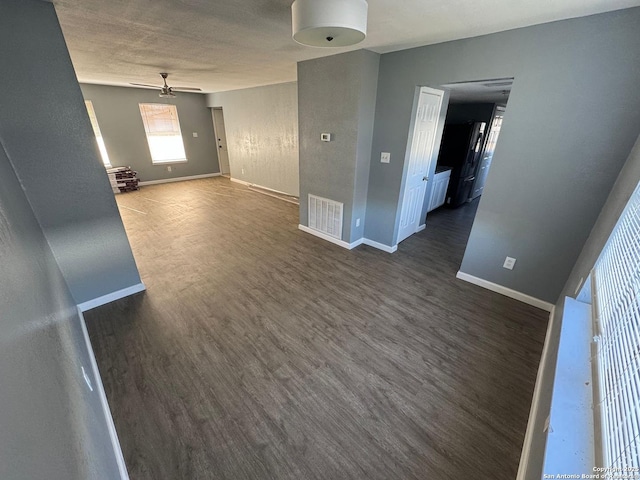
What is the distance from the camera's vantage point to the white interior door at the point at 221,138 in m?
7.59

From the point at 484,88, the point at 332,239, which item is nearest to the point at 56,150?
the point at 332,239

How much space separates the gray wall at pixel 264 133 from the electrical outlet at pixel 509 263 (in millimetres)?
4037

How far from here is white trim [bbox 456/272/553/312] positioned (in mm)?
2572

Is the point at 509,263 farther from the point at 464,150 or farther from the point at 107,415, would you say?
the point at 107,415

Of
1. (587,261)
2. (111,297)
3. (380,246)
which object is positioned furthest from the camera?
(380,246)

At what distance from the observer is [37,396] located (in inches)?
26.6


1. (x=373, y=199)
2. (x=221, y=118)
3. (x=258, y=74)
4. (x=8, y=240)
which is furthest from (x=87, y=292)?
(x=221, y=118)

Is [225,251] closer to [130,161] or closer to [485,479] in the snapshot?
[485,479]

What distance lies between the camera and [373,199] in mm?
3564

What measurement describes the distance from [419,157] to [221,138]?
21.2ft

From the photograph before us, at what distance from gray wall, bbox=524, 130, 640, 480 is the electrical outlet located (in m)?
0.43

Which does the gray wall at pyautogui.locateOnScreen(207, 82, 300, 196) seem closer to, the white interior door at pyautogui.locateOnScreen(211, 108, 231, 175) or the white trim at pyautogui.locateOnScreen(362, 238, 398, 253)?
the white interior door at pyautogui.locateOnScreen(211, 108, 231, 175)

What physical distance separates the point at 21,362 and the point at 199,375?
135 cm

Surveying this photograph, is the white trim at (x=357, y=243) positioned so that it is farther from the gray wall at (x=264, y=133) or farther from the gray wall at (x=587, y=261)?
the gray wall at (x=264, y=133)
